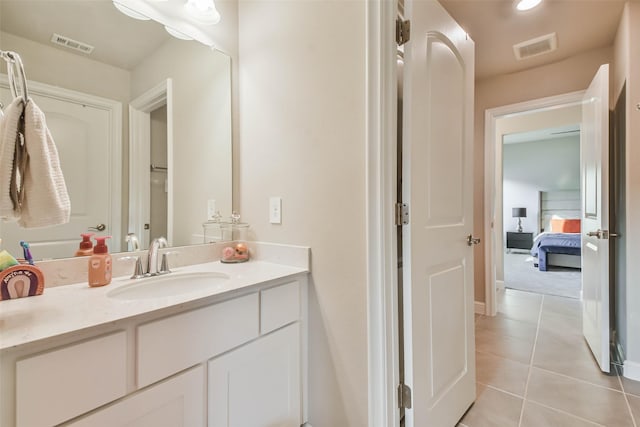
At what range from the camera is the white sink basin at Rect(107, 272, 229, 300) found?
1062mm

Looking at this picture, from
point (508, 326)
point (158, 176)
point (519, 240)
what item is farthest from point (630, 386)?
point (519, 240)

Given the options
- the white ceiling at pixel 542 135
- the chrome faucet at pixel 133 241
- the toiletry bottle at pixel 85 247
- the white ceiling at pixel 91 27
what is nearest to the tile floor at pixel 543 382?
the chrome faucet at pixel 133 241

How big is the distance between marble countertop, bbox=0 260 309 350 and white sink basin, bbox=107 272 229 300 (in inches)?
0.8

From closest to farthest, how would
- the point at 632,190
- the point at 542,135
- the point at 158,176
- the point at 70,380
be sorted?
the point at 70,380 < the point at 158,176 < the point at 632,190 < the point at 542,135

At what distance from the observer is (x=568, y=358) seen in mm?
2066

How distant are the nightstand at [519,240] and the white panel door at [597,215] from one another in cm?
529

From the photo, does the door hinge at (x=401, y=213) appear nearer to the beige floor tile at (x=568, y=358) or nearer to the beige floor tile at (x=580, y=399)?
the beige floor tile at (x=580, y=399)

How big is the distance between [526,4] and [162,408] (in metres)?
2.84

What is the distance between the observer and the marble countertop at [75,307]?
0.65m

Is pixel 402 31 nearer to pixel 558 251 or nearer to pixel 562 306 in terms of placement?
pixel 562 306

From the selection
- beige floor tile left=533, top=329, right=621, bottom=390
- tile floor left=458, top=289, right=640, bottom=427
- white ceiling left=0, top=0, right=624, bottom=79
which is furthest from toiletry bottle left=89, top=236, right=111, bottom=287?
beige floor tile left=533, top=329, right=621, bottom=390

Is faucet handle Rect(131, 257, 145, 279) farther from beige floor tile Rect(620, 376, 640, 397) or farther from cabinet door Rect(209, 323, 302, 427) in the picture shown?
beige floor tile Rect(620, 376, 640, 397)

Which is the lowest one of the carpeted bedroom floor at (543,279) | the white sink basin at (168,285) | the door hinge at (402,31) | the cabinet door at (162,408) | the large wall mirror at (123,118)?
the carpeted bedroom floor at (543,279)

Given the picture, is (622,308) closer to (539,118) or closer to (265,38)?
(265,38)
